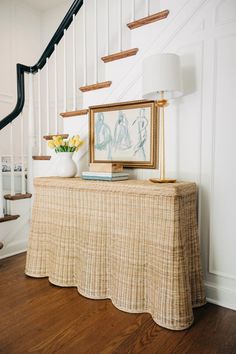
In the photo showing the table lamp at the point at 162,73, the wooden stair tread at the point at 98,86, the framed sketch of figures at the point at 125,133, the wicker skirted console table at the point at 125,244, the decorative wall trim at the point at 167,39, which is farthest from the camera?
the wooden stair tread at the point at 98,86

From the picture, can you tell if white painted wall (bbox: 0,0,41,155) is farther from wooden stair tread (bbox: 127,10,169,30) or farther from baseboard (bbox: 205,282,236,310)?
baseboard (bbox: 205,282,236,310)

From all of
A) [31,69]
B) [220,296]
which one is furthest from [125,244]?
[31,69]

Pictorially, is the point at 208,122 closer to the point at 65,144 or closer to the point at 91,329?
the point at 65,144

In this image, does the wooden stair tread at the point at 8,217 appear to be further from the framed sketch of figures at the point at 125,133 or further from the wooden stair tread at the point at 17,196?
the framed sketch of figures at the point at 125,133

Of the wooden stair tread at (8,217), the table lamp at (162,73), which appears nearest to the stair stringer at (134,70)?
the table lamp at (162,73)

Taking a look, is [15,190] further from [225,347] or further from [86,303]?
[225,347]

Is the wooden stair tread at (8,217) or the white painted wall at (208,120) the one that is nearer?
the white painted wall at (208,120)

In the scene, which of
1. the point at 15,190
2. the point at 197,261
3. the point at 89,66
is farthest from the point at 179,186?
the point at 89,66

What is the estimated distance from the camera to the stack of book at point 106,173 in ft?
5.82

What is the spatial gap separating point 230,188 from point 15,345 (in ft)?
4.68

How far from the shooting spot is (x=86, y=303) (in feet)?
5.48

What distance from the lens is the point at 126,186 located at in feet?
5.32

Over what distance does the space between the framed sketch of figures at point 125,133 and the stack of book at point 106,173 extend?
0.21 metres

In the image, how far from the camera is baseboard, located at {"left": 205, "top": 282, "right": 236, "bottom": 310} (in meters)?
1.62
